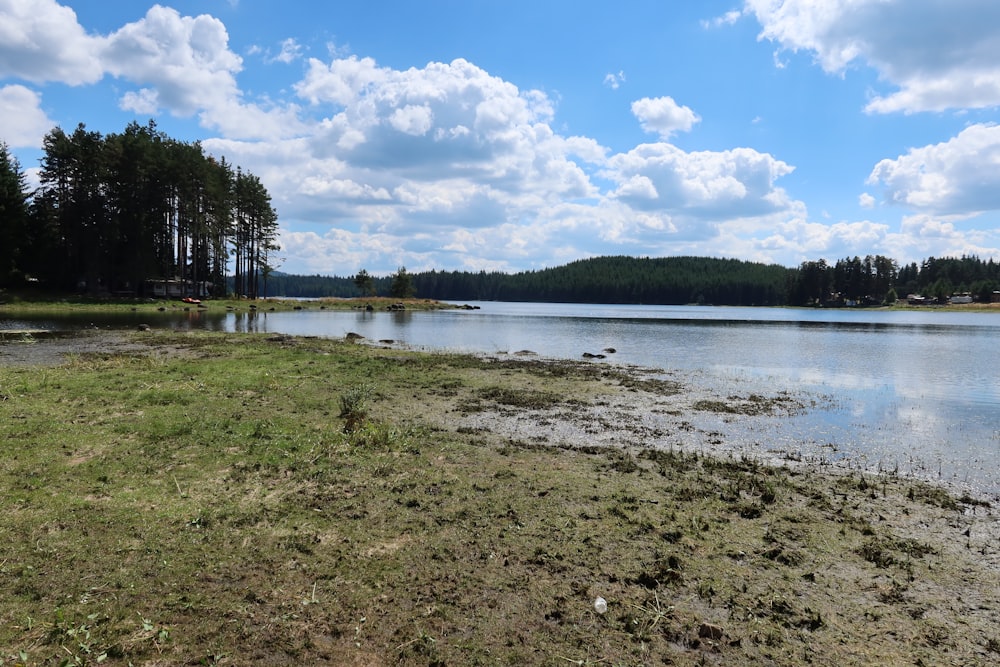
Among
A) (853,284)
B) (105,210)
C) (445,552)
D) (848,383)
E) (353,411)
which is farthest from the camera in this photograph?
(853,284)

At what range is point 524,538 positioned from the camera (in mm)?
8180

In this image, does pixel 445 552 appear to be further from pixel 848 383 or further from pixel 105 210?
pixel 105 210

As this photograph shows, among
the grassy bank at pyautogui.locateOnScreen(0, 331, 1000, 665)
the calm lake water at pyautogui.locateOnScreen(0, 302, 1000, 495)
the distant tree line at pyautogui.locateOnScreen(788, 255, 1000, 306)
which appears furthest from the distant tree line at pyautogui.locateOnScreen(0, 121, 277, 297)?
the distant tree line at pyautogui.locateOnScreen(788, 255, 1000, 306)

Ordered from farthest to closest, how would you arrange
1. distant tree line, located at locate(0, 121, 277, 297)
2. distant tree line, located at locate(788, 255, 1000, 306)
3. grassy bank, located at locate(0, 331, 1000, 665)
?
distant tree line, located at locate(788, 255, 1000, 306), distant tree line, located at locate(0, 121, 277, 297), grassy bank, located at locate(0, 331, 1000, 665)

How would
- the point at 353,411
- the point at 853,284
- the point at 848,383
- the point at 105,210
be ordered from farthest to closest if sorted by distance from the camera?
the point at 853,284 → the point at 105,210 → the point at 848,383 → the point at 353,411

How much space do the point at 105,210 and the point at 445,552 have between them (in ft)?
303

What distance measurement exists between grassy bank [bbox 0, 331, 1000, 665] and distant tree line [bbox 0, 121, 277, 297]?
76.9 meters

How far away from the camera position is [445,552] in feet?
25.0

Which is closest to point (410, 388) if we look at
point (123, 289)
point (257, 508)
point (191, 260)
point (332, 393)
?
point (332, 393)

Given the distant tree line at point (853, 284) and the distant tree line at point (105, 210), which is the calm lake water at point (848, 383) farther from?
the distant tree line at point (853, 284)

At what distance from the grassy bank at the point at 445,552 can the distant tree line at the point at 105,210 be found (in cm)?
7693

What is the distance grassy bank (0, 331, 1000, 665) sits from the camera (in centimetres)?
561

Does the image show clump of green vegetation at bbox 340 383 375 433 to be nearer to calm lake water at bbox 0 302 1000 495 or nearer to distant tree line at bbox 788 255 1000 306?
calm lake water at bbox 0 302 1000 495

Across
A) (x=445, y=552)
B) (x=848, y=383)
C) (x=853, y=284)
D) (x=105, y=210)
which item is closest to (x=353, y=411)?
(x=445, y=552)
